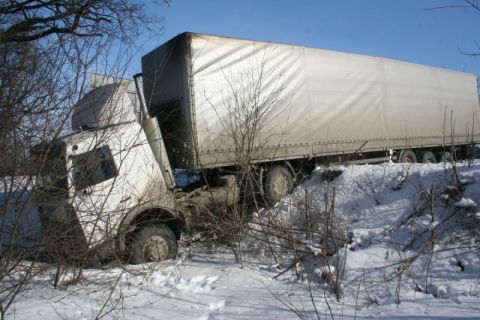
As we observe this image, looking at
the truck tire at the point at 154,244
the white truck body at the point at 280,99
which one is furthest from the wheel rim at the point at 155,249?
the white truck body at the point at 280,99

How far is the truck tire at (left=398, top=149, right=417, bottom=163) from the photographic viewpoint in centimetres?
1294

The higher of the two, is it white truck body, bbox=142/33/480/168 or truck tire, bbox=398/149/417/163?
white truck body, bbox=142/33/480/168

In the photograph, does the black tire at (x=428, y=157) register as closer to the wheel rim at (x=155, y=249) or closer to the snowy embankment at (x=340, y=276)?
the snowy embankment at (x=340, y=276)

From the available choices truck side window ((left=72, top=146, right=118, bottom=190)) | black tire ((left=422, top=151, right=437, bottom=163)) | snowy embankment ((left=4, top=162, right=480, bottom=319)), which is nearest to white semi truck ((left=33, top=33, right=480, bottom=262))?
truck side window ((left=72, top=146, right=118, bottom=190))

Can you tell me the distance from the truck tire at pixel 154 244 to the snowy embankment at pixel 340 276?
246mm

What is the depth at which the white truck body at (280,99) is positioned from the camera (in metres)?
8.09

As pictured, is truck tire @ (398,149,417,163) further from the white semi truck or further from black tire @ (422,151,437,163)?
black tire @ (422,151,437,163)

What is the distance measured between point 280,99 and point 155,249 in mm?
4379

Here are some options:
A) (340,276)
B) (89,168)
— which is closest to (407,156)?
(340,276)

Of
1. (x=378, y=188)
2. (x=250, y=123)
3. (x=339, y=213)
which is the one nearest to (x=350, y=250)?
(x=339, y=213)

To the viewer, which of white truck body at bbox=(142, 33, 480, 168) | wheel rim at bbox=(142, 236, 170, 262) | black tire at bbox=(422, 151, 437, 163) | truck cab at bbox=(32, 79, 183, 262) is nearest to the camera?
truck cab at bbox=(32, 79, 183, 262)

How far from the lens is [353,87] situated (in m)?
11.4

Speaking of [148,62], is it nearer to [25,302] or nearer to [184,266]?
[184,266]

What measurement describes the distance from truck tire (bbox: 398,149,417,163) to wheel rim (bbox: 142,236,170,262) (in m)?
8.37
